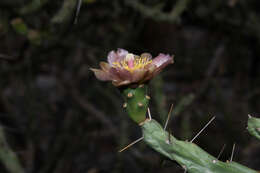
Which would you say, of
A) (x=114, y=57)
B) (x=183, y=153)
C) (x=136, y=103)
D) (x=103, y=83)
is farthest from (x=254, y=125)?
(x=103, y=83)

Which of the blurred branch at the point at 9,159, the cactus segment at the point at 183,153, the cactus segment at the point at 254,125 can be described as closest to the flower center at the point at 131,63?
the cactus segment at the point at 183,153

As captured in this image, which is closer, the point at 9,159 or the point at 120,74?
the point at 120,74

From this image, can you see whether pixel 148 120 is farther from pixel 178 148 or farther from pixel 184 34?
pixel 184 34

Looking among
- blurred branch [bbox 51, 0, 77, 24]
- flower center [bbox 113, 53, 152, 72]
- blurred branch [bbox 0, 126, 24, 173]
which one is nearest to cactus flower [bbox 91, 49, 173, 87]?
flower center [bbox 113, 53, 152, 72]

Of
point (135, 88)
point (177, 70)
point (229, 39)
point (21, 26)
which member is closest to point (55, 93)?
point (177, 70)

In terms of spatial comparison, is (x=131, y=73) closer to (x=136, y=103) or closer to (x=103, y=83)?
(x=136, y=103)

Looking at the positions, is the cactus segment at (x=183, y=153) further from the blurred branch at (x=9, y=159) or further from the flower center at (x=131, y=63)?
the blurred branch at (x=9, y=159)
